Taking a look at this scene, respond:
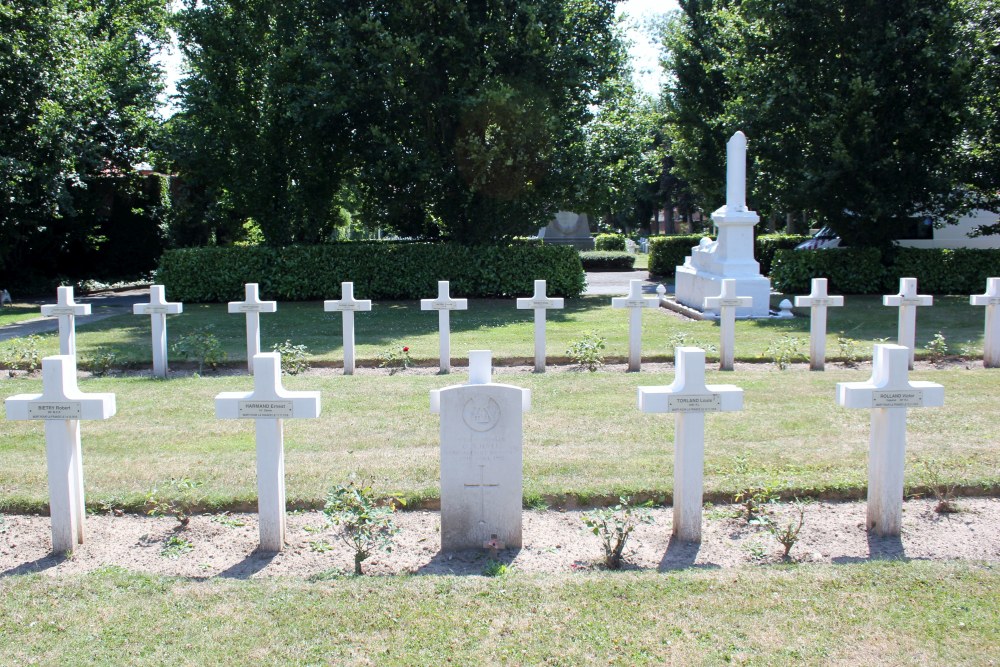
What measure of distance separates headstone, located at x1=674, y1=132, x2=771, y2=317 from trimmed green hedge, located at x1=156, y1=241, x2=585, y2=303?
3849mm

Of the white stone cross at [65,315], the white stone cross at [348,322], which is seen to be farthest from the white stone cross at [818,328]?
the white stone cross at [65,315]

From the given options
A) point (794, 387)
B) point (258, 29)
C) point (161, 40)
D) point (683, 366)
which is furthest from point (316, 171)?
point (683, 366)

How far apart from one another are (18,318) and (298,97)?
7.36m

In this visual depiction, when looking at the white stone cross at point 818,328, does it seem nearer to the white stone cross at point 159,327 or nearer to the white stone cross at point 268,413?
the white stone cross at point 268,413

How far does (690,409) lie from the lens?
4902 mm

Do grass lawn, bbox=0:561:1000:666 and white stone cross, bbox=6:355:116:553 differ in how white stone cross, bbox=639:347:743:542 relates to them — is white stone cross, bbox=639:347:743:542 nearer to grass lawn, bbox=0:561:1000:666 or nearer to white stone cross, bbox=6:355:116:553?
grass lawn, bbox=0:561:1000:666

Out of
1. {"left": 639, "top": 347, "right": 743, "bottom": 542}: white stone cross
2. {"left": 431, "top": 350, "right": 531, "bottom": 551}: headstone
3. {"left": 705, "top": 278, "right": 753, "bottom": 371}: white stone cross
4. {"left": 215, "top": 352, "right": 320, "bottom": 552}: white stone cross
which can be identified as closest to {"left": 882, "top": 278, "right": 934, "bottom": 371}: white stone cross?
{"left": 705, "top": 278, "right": 753, "bottom": 371}: white stone cross

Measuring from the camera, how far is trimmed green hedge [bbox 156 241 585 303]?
20.2 metres

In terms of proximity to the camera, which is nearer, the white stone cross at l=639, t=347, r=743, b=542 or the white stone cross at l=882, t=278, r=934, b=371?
the white stone cross at l=639, t=347, r=743, b=542

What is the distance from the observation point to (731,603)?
4.02 m

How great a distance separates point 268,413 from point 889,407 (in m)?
3.50

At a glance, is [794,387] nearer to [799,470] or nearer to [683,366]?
[799,470]

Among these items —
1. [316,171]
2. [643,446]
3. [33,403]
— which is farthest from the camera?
[316,171]

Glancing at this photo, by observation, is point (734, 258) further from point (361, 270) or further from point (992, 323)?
point (361, 270)
